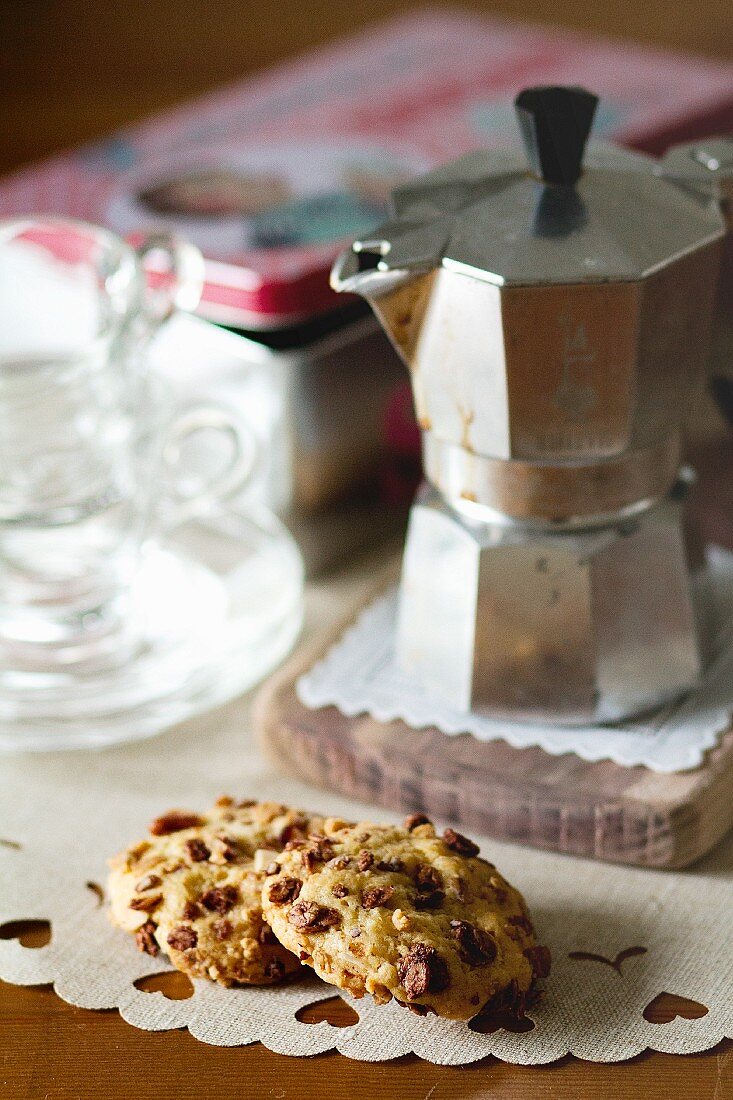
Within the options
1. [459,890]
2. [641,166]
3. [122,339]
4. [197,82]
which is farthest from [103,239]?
[197,82]

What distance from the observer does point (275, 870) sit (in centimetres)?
57

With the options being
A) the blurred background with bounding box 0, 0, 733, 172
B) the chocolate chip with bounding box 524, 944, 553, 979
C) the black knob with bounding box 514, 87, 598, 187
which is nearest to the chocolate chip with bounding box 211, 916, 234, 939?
the chocolate chip with bounding box 524, 944, 553, 979

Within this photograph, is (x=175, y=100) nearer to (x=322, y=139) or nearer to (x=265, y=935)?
(x=322, y=139)

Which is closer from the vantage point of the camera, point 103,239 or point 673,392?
point 673,392

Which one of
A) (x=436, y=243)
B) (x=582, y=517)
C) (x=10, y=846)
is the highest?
(x=436, y=243)

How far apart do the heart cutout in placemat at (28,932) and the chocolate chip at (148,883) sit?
6cm

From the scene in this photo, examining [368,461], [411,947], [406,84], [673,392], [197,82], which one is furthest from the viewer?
[197,82]

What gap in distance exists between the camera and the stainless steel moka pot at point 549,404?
1.95ft

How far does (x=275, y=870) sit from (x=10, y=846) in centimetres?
17

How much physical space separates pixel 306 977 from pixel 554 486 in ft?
0.79

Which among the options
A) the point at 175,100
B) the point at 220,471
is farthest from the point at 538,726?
the point at 175,100

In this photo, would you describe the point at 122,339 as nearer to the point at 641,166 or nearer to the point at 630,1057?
the point at 641,166

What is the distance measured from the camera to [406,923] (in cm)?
53

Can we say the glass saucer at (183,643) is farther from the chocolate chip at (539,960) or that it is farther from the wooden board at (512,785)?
the chocolate chip at (539,960)
